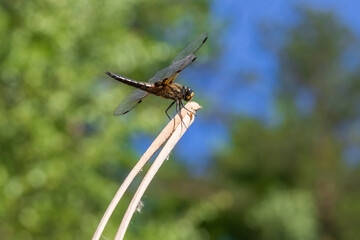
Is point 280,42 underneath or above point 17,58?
above

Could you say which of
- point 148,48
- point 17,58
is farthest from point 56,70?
point 148,48

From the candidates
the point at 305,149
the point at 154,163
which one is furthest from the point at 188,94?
the point at 305,149

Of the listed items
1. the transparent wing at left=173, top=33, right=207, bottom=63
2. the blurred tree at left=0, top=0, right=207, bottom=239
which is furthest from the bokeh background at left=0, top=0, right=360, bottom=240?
the transparent wing at left=173, top=33, right=207, bottom=63

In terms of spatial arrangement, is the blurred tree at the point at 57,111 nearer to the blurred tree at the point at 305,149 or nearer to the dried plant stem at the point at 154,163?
the dried plant stem at the point at 154,163

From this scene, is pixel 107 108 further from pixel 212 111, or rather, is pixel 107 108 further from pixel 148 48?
pixel 212 111

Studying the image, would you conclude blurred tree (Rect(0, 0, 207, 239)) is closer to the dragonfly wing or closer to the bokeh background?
the bokeh background

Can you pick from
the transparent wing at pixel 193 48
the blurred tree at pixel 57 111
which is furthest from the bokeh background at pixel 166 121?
the transparent wing at pixel 193 48
